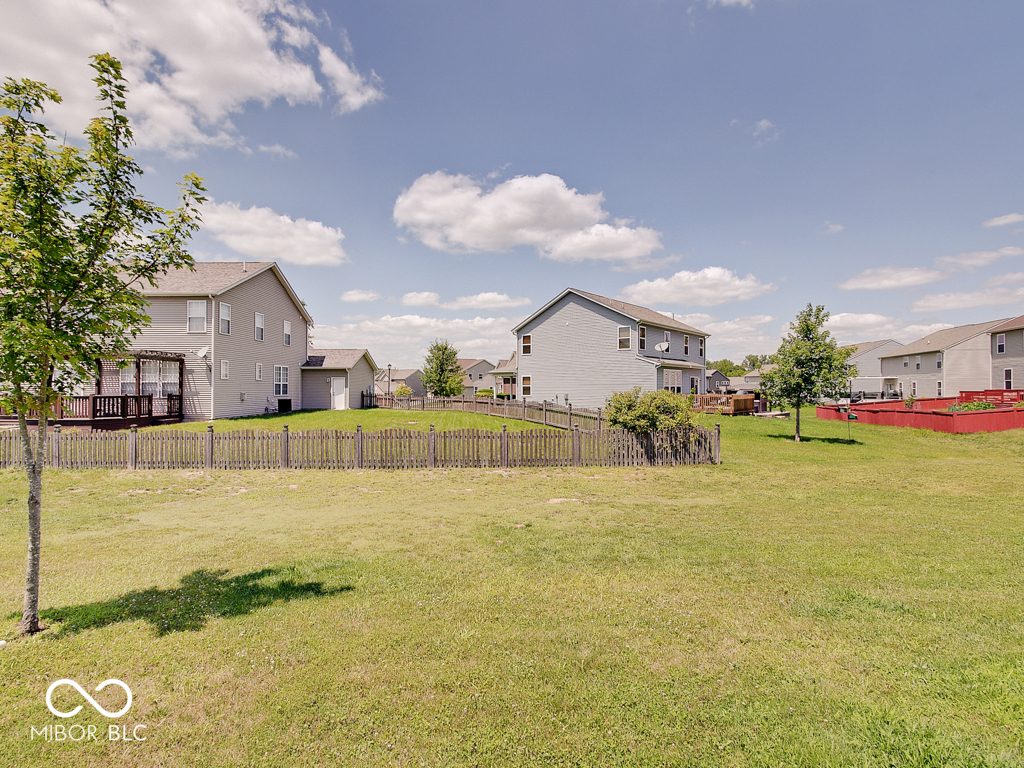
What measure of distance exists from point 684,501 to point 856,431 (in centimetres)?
2135

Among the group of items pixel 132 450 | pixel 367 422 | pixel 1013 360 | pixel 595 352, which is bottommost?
pixel 132 450

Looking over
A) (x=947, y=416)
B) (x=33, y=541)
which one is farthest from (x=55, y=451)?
(x=947, y=416)

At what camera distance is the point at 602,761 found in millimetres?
2977

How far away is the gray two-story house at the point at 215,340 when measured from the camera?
25.4 metres

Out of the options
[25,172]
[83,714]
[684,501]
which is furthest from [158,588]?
[684,501]

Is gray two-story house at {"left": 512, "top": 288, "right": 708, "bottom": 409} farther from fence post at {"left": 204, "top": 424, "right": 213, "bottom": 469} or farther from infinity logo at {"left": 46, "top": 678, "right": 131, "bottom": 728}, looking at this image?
infinity logo at {"left": 46, "top": 678, "right": 131, "bottom": 728}

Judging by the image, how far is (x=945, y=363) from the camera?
44875 mm

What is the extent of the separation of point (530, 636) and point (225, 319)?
28695mm

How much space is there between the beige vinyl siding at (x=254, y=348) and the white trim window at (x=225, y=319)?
24cm

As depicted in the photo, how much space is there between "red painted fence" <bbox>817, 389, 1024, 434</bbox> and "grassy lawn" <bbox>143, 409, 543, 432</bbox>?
22.3m

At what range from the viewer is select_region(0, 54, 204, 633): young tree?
4379 mm

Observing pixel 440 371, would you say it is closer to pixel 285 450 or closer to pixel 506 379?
pixel 506 379

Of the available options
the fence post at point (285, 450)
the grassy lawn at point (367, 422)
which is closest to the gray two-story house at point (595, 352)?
the grassy lawn at point (367, 422)

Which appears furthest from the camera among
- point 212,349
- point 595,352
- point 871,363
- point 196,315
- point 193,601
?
point 871,363
